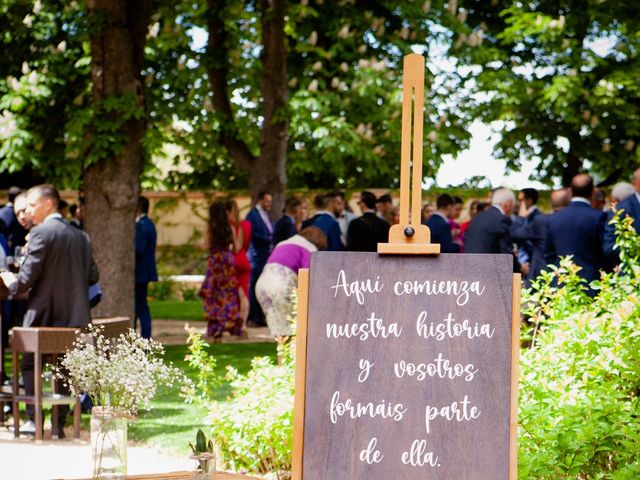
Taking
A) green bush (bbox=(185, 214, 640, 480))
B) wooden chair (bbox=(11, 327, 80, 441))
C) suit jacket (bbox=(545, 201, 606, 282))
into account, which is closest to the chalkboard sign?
green bush (bbox=(185, 214, 640, 480))

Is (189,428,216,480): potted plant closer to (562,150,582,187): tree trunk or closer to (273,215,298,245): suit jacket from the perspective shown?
(273,215,298,245): suit jacket

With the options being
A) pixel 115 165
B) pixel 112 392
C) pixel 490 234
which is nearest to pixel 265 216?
pixel 115 165

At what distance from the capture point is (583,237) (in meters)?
9.43

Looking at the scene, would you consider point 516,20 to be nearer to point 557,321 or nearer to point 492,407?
point 557,321

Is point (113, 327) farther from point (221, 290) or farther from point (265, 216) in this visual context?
point (265, 216)

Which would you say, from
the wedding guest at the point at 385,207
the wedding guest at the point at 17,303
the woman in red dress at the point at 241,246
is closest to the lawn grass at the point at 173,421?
the wedding guest at the point at 17,303

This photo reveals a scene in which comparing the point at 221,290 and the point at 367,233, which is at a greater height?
the point at 367,233

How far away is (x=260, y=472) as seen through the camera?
658cm

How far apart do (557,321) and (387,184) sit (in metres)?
19.4

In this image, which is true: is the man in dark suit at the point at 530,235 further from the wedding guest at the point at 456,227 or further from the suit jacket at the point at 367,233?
the wedding guest at the point at 456,227

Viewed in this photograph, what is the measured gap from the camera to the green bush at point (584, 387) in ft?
15.4

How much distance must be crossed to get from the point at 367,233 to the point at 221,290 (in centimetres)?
408

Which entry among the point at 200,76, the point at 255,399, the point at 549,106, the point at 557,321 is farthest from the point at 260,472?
the point at 549,106

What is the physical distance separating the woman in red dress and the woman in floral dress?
0.22m
